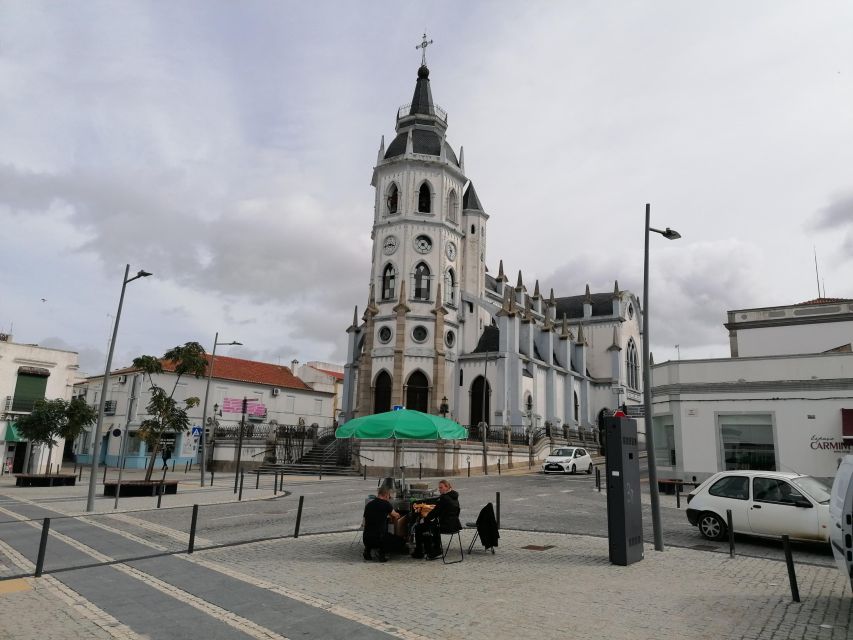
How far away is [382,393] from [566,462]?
14.6m

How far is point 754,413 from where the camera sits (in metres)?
23.6

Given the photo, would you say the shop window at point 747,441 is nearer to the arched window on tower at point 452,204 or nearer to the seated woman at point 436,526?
the seated woman at point 436,526

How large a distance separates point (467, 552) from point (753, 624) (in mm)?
5270

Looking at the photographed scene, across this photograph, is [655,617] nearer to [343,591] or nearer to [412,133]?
[343,591]

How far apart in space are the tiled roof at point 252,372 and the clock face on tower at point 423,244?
65.8 feet

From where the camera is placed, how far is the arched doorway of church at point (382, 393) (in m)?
42.1

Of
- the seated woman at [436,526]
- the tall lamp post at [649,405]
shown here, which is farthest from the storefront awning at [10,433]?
the tall lamp post at [649,405]

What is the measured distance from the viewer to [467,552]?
1099 centimetres

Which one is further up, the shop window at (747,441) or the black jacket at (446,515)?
the shop window at (747,441)

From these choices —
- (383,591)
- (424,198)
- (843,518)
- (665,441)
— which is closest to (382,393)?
(424,198)

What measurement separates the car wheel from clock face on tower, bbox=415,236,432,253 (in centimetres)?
3350

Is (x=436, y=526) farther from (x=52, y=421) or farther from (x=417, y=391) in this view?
(x=417, y=391)

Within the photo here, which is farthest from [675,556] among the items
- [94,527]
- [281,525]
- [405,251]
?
[405,251]

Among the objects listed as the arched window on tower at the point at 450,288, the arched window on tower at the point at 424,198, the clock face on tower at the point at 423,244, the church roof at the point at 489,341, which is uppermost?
the arched window on tower at the point at 424,198
